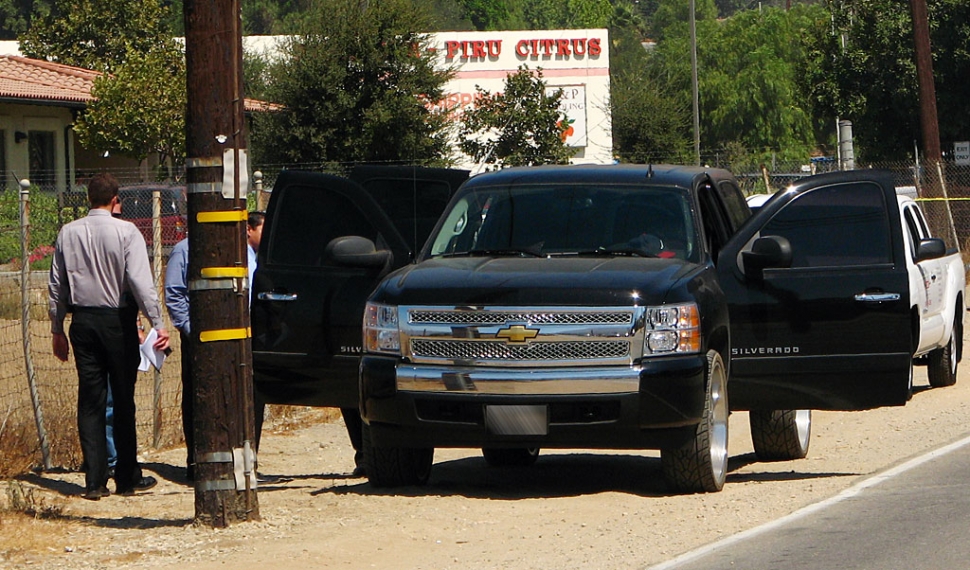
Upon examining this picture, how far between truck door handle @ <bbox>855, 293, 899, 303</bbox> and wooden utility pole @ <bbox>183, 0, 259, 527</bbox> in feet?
13.2

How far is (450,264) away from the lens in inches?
363

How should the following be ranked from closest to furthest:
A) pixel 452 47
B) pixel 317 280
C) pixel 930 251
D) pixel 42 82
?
1. pixel 317 280
2. pixel 930 251
3. pixel 42 82
4. pixel 452 47

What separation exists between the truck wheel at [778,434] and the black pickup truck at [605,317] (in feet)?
0.06

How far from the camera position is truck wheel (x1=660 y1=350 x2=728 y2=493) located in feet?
28.9

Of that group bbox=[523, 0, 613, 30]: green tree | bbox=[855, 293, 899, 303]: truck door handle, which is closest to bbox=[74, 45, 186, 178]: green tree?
bbox=[855, 293, 899, 303]: truck door handle

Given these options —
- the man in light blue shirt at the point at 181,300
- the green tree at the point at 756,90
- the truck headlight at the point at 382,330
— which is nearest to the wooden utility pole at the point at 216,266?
the truck headlight at the point at 382,330

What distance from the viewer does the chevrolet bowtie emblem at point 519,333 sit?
850cm

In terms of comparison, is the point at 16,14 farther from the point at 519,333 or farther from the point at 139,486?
the point at 519,333

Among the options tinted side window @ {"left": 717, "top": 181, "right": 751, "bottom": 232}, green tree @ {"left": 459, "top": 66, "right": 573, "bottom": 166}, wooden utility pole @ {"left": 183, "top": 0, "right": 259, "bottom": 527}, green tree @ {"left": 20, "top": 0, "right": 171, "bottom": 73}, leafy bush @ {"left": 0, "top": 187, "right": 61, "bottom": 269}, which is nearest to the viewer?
wooden utility pole @ {"left": 183, "top": 0, "right": 259, "bottom": 527}

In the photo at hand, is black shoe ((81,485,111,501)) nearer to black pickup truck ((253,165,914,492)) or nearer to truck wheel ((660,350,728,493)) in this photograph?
black pickup truck ((253,165,914,492))

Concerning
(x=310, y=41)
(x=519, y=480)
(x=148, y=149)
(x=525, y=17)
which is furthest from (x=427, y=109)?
(x=525, y=17)

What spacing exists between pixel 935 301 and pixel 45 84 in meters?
30.6

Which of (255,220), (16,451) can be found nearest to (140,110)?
(16,451)

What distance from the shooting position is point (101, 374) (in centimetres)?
Answer: 958
